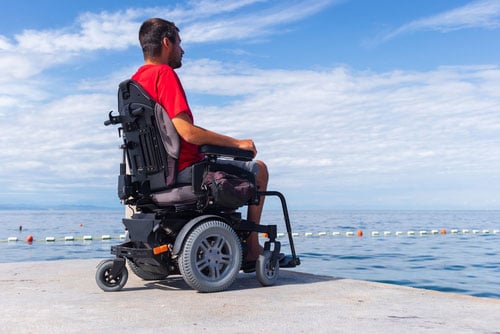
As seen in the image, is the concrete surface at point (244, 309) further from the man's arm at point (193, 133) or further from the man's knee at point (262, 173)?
the man's arm at point (193, 133)

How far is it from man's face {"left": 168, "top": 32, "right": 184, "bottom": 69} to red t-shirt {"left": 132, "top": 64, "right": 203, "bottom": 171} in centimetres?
23

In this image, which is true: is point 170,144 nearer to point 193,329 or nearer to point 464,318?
point 193,329

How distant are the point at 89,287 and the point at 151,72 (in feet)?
5.56

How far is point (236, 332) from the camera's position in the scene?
253cm

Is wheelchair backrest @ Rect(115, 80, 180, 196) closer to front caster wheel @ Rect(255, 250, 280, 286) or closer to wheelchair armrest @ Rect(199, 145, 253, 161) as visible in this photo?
wheelchair armrest @ Rect(199, 145, 253, 161)

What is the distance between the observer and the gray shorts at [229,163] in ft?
12.4

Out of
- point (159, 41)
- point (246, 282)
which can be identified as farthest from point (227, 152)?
point (246, 282)

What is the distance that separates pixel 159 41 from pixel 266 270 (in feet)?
6.20

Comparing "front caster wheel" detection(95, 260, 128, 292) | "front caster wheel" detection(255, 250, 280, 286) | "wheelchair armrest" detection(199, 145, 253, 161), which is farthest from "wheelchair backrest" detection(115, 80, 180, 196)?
"front caster wheel" detection(255, 250, 280, 286)

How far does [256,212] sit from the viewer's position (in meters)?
4.25

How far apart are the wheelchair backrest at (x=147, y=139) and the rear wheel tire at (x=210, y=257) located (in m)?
0.43

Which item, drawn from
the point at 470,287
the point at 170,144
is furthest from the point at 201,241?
the point at 470,287

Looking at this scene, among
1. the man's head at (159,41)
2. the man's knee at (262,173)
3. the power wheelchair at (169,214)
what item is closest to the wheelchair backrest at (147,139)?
the power wheelchair at (169,214)

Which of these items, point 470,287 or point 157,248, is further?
point 470,287
